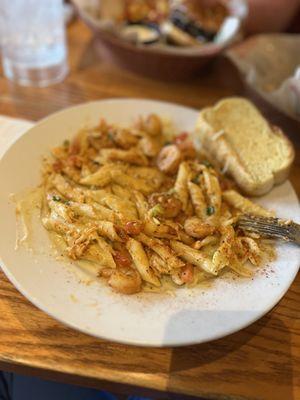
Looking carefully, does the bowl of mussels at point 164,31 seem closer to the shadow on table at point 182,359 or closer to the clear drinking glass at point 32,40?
the clear drinking glass at point 32,40

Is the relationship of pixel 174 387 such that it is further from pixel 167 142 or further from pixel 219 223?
pixel 167 142

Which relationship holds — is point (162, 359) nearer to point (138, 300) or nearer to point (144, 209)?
point (138, 300)

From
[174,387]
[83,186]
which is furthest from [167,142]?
[174,387]

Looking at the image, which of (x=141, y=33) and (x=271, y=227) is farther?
(x=141, y=33)

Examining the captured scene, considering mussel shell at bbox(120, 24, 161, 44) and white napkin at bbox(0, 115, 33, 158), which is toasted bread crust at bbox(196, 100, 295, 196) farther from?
white napkin at bbox(0, 115, 33, 158)

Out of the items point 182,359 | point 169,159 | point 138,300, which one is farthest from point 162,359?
point 169,159
